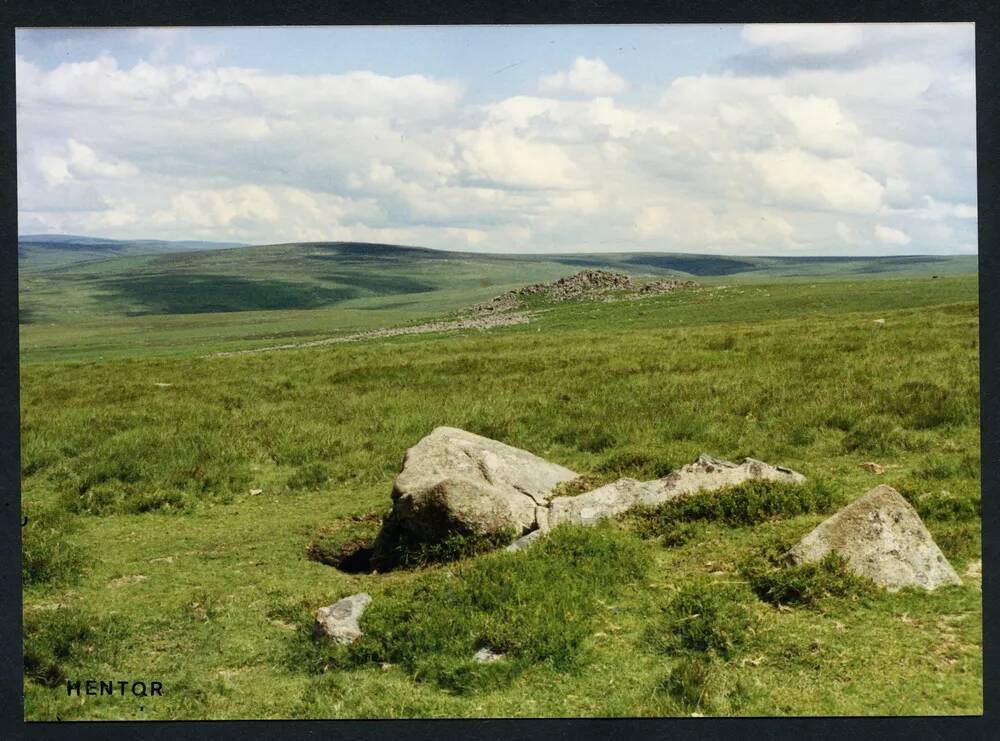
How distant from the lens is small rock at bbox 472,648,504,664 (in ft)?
28.2

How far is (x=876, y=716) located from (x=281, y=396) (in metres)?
21.6

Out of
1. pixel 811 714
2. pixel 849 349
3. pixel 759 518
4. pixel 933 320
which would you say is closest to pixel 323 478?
pixel 759 518

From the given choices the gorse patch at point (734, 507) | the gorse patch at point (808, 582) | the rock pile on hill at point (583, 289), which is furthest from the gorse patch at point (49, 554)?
the rock pile on hill at point (583, 289)

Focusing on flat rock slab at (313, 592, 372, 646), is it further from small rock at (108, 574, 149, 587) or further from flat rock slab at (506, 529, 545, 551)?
small rock at (108, 574, 149, 587)

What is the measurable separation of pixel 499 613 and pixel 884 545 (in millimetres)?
4733

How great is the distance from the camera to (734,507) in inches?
453

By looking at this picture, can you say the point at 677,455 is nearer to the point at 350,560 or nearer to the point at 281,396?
the point at 350,560

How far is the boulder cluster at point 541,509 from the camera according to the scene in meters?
9.50

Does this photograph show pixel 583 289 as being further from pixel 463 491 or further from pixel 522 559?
pixel 522 559

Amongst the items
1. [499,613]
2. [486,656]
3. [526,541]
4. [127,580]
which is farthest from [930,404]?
[127,580]

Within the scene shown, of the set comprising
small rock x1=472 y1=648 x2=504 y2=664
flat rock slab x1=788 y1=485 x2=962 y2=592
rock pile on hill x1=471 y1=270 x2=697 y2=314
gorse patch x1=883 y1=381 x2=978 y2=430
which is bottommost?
small rock x1=472 y1=648 x2=504 y2=664

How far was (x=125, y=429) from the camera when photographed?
21.4 m

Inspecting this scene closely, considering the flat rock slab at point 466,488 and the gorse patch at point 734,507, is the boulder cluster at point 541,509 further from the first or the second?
the gorse patch at point 734,507

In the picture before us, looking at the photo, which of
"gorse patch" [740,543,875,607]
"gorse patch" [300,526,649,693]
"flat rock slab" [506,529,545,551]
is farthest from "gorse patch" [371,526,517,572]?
"gorse patch" [740,543,875,607]
